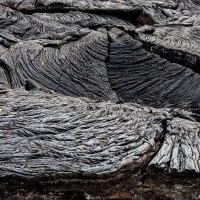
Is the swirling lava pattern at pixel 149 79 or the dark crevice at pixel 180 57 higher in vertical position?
the dark crevice at pixel 180 57

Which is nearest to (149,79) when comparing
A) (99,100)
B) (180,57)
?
(180,57)

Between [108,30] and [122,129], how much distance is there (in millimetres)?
2456

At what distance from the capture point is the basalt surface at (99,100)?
4.64 metres

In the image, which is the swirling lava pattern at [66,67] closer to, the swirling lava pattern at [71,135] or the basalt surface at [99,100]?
the basalt surface at [99,100]

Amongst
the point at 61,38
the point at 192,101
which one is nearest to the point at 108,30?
the point at 61,38

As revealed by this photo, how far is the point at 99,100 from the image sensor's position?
19.3ft

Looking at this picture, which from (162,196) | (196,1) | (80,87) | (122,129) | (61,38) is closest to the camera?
(162,196)

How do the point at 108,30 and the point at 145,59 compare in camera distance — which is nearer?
the point at 145,59

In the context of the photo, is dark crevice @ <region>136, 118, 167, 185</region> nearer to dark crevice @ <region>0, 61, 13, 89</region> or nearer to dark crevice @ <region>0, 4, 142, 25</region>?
dark crevice @ <region>0, 61, 13, 89</region>

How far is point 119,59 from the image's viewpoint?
259 inches

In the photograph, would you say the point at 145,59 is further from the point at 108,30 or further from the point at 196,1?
the point at 196,1

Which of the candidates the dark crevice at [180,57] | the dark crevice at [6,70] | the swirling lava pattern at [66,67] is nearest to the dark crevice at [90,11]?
the swirling lava pattern at [66,67]

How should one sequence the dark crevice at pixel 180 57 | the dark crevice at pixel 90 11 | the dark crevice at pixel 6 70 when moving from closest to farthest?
the dark crevice at pixel 6 70 → the dark crevice at pixel 180 57 → the dark crevice at pixel 90 11

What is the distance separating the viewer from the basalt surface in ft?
15.2
